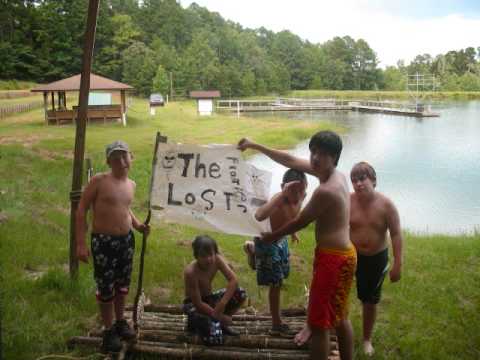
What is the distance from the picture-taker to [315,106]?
2031 inches

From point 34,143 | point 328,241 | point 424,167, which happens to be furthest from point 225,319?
point 424,167

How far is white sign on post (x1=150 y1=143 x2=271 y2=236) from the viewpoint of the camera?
11.8ft

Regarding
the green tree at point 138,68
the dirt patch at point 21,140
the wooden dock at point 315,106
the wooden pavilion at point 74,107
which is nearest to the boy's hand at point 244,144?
the dirt patch at point 21,140

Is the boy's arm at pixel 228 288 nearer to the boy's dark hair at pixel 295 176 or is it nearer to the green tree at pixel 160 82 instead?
the boy's dark hair at pixel 295 176

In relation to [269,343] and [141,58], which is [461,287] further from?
[141,58]

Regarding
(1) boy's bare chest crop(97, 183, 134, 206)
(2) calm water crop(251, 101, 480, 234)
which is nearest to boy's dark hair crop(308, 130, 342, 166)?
(1) boy's bare chest crop(97, 183, 134, 206)

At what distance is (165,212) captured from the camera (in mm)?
3627

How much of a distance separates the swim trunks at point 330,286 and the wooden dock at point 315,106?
138 ft

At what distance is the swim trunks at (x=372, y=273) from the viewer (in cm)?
352

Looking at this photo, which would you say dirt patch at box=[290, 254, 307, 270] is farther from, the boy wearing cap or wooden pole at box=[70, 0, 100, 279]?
the boy wearing cap

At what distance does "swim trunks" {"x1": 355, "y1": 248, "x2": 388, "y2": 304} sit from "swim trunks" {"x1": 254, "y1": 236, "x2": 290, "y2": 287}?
61cm

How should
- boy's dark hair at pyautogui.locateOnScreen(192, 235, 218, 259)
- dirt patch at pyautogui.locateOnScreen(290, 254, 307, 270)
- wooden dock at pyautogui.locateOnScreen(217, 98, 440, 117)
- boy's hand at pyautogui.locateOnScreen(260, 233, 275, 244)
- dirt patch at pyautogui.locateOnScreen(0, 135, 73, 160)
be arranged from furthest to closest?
wooden dock at pyautogui.locateOnScreen(217, 98, 440, 117) < dirt patch at pyautogui.locateOnScreen(0, 135, 73, 160) < dirt patch at pyautogui.locateOnScreen(290, 254, 307, 270) < boy's dark hair at pyautogui.locateOnScreen(192, 235, 218, 259) < boy's hand at pyautogui.locateOnScreen(260, 233, 275, 244)

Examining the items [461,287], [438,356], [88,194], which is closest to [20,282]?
[88,194]

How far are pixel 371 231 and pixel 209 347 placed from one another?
4.76ft
